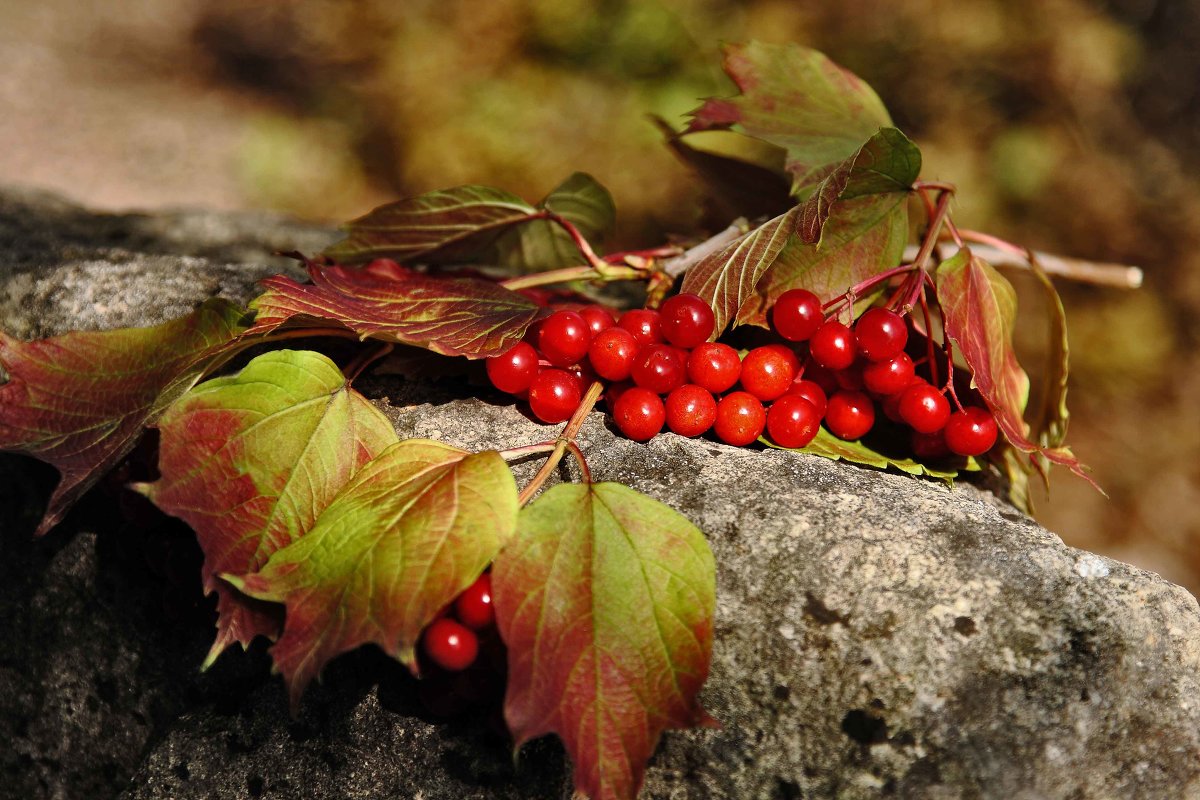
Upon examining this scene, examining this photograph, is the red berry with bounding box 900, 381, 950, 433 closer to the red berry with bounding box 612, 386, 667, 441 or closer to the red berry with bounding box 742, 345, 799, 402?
the red berry with bounding box 742, 345, 799, 402

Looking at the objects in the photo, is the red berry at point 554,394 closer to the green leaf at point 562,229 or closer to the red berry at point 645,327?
the red berry at point 645,327

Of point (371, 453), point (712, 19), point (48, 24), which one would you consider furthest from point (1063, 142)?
point (48, 24)

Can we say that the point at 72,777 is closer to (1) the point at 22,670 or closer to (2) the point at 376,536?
(1) the point at 22,670

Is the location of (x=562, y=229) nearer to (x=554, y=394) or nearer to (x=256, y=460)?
(x=554, y=394)

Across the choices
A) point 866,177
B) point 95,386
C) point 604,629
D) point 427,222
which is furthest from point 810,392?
point 95,386

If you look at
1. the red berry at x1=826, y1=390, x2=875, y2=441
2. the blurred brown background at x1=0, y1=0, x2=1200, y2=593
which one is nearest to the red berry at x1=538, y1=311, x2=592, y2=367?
the red berry at x1=826, y1=390, x2=875, y2=441
